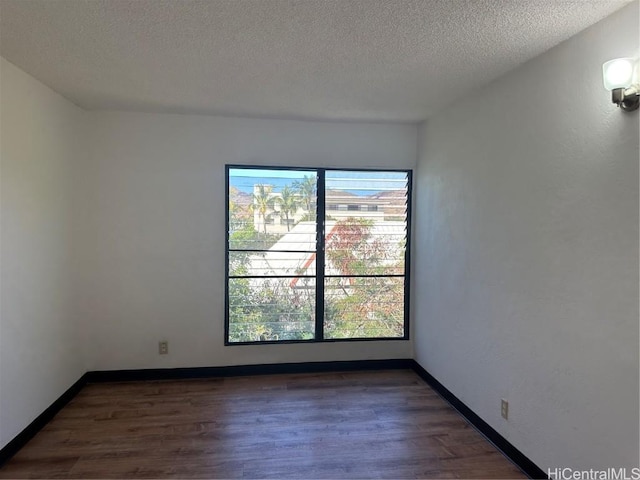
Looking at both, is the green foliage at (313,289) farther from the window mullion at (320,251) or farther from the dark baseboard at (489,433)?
the dark baseboard at (489,433)

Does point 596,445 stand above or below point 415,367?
above

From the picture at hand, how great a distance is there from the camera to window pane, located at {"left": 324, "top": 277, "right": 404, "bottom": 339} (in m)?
4.14

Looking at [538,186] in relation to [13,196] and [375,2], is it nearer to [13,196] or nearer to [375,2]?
[375,2]

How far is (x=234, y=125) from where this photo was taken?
12.7 feet

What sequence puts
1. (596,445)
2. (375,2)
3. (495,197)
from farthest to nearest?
1. (495,197)
2. (596,445)
3. (375,2)

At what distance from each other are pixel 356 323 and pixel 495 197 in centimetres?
197

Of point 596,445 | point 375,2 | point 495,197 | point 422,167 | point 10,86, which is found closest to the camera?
point 375,2

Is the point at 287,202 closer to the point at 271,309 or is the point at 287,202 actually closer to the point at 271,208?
the point at 271,208

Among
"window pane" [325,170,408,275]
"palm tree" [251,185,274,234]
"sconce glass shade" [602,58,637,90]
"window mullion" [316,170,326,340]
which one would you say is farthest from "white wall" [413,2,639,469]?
"palm tree" [251,185,274,234]

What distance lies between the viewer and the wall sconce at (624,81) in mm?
1765

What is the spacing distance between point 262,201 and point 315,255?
29.2 inches

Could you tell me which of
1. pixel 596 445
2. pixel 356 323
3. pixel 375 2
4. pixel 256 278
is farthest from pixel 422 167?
pixel 596 445

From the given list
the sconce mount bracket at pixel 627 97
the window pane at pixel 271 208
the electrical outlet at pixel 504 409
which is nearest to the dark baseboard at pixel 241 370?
the window pane at pixel 271 208

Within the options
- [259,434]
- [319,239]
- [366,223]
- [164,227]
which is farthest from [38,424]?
[366,223]
